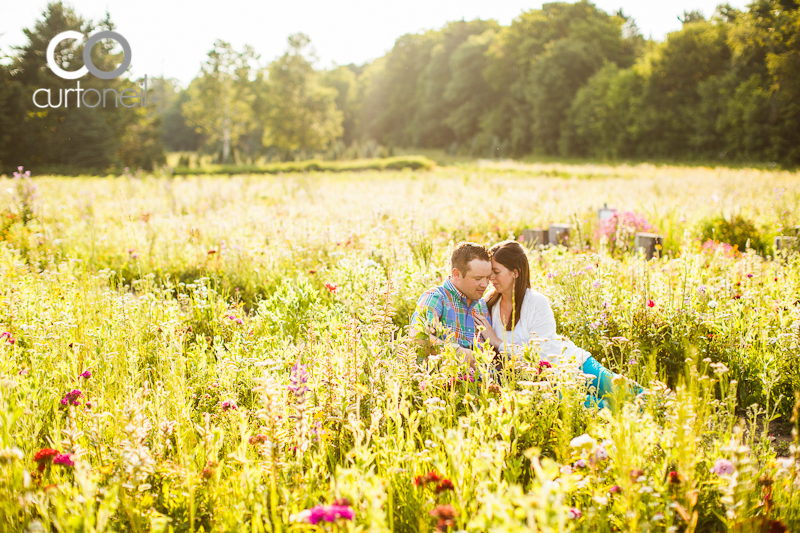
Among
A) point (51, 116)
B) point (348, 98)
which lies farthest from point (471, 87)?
point (51, 116)

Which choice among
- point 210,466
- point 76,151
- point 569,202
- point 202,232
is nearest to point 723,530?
point 210,466

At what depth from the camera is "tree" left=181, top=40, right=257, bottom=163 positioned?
45.6m

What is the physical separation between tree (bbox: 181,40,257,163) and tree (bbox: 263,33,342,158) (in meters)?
2.68

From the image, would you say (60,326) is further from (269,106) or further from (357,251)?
(269,106)

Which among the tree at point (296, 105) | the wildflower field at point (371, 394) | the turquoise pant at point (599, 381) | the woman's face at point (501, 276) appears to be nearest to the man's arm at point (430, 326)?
the wildflower field at point (371, 394)

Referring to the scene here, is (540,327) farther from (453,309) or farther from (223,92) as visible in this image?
(223,92)

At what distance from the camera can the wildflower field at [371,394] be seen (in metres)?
1.78

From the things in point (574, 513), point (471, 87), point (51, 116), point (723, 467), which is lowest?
point (574, 513)

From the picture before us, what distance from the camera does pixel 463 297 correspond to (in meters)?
3.61

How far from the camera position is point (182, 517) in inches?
80.6

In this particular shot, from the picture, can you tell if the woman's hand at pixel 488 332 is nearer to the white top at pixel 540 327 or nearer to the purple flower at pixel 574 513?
the white top at pixel 540 327

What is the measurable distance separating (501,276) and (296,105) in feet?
150

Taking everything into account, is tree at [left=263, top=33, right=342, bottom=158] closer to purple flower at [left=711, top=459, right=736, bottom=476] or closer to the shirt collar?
the shirt collar

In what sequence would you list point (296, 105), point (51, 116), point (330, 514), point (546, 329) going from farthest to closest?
point (296, 105) < point (51, 116) < point (546, 329) < point (330, 514)
